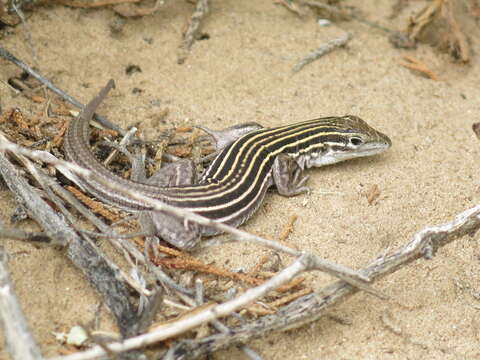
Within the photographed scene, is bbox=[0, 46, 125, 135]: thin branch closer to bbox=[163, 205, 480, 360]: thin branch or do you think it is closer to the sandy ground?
the sandy ground

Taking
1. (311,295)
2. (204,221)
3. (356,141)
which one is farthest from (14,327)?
(356,141)

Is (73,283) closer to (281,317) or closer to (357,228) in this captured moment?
(281,317)

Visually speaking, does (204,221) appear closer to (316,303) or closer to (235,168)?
(316,303)

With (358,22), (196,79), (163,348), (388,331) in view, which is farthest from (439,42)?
(163,348)

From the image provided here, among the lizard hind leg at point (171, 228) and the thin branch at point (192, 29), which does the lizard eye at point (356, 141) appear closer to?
the lizard hind leg at point (171, 228)

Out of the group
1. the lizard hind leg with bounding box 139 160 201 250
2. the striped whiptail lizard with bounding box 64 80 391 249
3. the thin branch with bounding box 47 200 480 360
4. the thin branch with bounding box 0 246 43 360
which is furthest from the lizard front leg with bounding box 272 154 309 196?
the thin branch with bounding box 0 246 43 360

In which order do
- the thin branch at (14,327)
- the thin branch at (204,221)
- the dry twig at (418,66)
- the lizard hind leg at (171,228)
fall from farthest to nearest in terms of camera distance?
1. the dry twig at (418,66)
2. the lizard hind leg at (171,228)
3. the thin branch at (204,221)
4. the thin branch at (14,327)

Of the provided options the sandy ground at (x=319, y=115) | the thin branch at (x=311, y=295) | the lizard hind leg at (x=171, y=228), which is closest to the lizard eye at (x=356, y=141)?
the sandy ground at (x=319, y=115)
